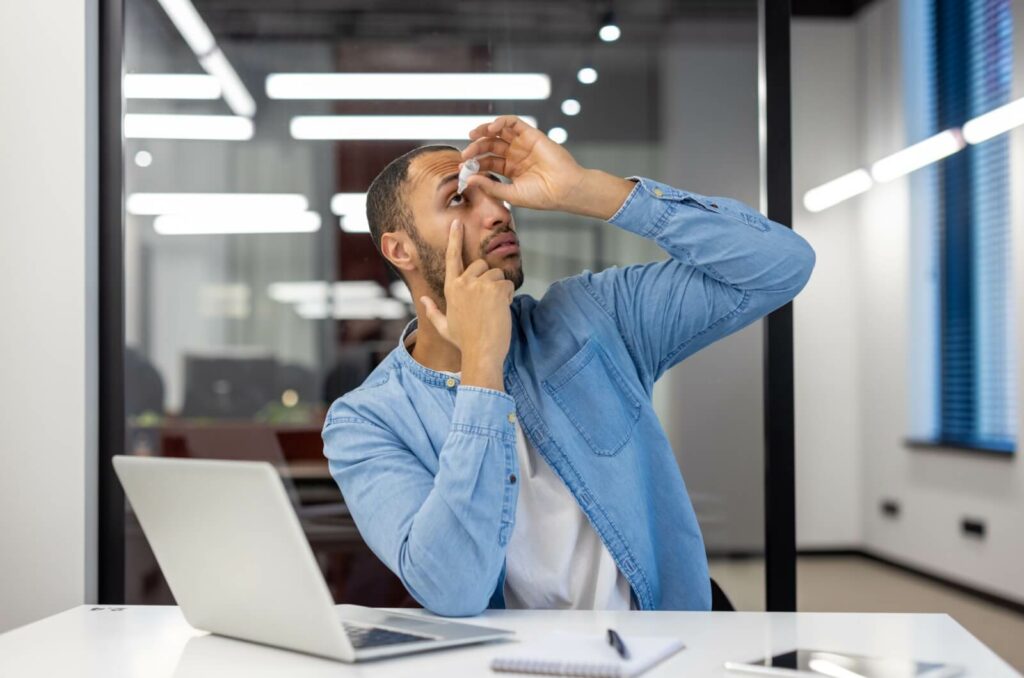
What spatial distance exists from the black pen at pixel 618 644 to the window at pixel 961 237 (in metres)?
4.33

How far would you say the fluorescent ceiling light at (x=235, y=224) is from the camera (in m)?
2.66

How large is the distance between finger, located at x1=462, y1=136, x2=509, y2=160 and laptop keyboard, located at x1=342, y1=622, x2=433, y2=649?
898 millimetres

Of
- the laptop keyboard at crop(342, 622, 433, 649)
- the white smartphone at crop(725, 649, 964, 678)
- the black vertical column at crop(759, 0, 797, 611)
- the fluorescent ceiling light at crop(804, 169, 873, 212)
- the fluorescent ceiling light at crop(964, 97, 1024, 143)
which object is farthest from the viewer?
the fluorescent ceiling light at crop(804, 169, 873, 212)

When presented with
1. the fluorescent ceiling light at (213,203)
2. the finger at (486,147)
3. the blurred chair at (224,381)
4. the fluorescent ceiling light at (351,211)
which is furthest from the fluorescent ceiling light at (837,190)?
the finger at (486,147)

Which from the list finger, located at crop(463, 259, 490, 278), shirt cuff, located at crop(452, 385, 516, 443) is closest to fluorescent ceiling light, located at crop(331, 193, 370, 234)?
finger, located at crop(463, 259, 490, 278)

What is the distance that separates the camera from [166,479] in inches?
47.2

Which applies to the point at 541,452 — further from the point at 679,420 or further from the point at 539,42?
the point at 539,42

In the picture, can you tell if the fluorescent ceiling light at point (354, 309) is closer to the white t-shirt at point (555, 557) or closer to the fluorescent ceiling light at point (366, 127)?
the fluorescent ceiling light at point (366, 127)

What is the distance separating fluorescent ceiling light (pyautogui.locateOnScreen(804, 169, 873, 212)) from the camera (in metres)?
6.50

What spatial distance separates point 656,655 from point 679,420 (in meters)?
1.51

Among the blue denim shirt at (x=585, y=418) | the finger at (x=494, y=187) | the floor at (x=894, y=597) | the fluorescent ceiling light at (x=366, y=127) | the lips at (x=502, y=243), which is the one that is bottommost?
the floor at (x=894, y=597)

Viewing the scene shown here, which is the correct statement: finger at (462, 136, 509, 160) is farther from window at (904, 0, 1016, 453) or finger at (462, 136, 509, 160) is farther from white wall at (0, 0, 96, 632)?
window at (904, 0, 1016, 453)

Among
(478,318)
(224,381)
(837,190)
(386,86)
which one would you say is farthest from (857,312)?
(478,318)

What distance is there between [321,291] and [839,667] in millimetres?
1860
